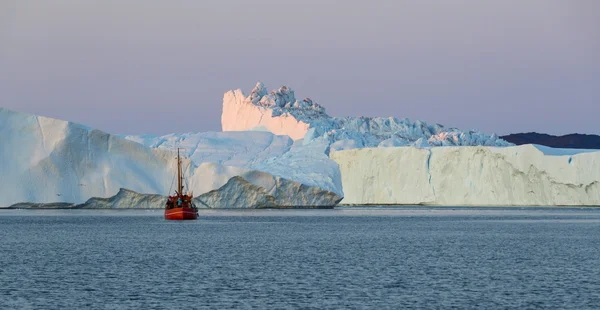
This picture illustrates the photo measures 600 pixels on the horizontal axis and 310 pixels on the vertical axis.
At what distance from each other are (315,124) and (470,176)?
22.9m

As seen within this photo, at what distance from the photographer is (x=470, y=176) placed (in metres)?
65.6

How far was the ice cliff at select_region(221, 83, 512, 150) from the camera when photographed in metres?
84.2

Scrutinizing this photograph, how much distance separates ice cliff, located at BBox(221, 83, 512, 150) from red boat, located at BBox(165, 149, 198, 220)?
1167 inches

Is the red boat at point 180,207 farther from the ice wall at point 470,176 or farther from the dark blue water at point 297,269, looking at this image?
the ice wall at point 470,176

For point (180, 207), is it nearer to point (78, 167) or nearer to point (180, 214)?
point (180, 214)

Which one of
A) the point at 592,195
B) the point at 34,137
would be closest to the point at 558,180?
the point at 592,195

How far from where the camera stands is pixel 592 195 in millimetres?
62875

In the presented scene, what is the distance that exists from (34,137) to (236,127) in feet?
137

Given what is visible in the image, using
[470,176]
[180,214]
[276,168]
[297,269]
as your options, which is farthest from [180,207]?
[297,269]

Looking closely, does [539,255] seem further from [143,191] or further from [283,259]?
[143,191]

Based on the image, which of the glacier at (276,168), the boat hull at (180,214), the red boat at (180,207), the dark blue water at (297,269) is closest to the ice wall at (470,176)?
the glacier at (276,168)

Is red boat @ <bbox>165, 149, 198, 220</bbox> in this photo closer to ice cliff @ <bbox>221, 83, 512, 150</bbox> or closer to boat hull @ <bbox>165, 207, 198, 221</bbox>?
boat hull @ <bbox>165, 207, 198, 221</bbox>

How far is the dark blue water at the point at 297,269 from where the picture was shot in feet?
58.3

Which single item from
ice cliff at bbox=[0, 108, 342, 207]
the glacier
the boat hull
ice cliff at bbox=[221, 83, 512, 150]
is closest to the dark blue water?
ice cliff at bbox=[0, 108, 342, 207]
